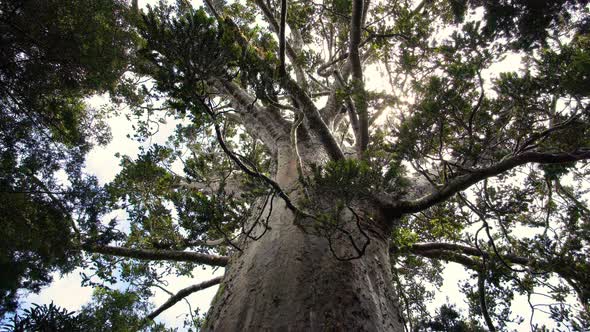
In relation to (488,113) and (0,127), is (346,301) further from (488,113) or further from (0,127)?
(0,127)

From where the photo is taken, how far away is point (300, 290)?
1.87 meters

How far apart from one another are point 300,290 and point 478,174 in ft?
7.04

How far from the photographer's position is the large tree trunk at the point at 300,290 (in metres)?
1.72

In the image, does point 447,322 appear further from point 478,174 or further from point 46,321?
point 46,321

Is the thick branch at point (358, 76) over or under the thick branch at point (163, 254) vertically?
over

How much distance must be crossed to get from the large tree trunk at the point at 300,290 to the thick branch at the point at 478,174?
0.83m

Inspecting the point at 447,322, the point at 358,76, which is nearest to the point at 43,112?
the point at 358,76

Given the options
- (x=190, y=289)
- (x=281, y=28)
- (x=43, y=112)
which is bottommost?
(x=190, y=289)

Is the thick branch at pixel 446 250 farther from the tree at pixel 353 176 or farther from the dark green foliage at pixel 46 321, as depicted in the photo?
the dark green foliage at pixel 46 321

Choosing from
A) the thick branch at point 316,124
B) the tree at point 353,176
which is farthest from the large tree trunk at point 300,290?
the thick branch at point 316,124

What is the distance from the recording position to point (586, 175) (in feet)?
22.4

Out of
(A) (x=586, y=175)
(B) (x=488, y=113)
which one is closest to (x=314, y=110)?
(B) (x=488, y=113)

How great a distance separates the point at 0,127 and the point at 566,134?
24.2 feet

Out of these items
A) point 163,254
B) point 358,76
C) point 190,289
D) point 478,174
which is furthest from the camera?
point 190,289
